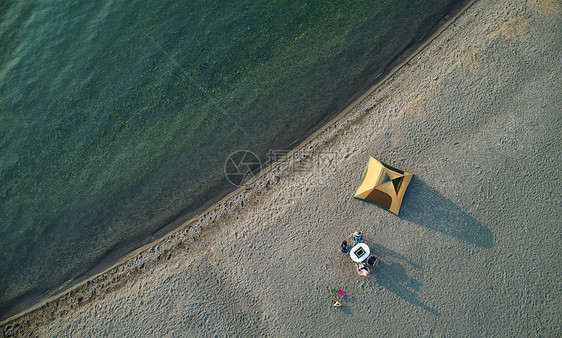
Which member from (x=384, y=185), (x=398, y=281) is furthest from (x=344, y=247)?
(x=384, y=185)

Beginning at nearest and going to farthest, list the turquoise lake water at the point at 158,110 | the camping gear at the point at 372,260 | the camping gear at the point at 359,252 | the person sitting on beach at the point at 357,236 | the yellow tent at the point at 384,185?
→ the yellow tent at the point at 384,185
the camping gear at the point at 359,252
the camping gear at the point at 372,260
the person sitting on beach at the point at 357,236
the turquoise lake water at the point at 158,110

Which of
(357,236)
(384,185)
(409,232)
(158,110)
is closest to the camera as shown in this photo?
(384,185)

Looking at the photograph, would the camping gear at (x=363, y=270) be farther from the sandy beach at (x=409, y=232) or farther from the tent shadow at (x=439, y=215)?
the tent shadow at (x=439, y=215)

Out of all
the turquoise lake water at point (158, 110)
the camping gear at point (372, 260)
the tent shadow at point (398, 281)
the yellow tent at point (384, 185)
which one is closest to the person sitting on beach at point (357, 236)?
the camping gear at point (372, 260)

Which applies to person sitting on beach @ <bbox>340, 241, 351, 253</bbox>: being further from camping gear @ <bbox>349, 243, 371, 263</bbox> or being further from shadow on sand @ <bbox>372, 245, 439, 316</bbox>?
shadow on sand @ <bbox>372, 245, 439, 316</bbox>

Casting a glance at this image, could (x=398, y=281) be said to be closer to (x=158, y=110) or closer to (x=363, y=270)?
(x=363, y=270)

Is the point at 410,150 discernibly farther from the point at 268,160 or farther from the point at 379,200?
the point at 268,160

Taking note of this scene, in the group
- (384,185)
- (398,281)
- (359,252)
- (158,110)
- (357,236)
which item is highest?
(158,110)

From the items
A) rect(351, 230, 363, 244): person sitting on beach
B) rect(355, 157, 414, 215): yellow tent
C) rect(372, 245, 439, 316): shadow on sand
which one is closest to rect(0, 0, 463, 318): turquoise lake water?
rect(355, 157, 414, 215): yellow tent
